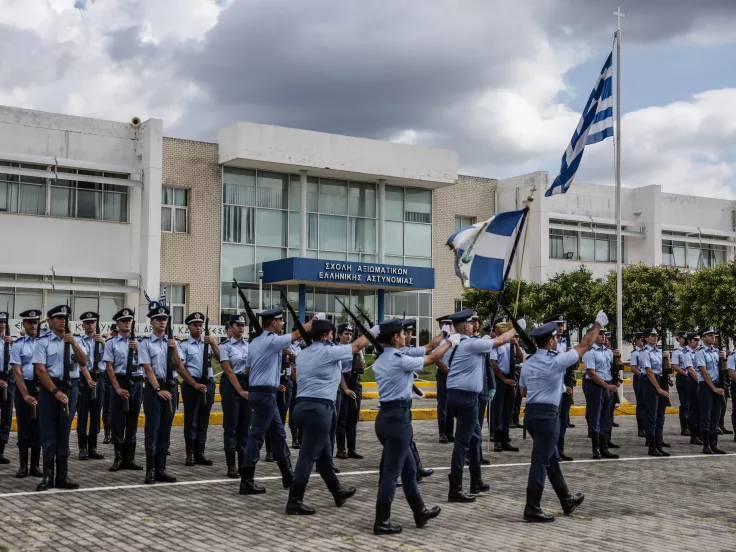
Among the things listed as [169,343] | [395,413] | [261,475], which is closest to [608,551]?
[395,413]

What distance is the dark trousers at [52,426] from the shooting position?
10164 mm

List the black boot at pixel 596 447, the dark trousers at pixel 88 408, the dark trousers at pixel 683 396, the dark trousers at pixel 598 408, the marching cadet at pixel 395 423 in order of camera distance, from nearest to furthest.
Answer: the marching cadet at pixel 395 423 → the dark trousers at pixel 88 408 → the black boot at pixel 596 447 → the dark trousers at pixel 598 408 → the dark trousers at pixel 683 396

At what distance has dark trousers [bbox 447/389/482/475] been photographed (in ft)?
32.8

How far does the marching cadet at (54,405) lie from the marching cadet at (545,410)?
4940 mm

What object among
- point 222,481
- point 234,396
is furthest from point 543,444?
point 234,396

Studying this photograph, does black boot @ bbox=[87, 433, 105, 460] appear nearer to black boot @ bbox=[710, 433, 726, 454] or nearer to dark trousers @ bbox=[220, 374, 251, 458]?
dark trousers @ bbox=[220, 374, 251, 458]

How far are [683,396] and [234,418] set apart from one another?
9334mm

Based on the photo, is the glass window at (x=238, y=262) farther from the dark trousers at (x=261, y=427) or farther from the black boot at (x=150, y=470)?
the dark trousers at (x=261, y=427)

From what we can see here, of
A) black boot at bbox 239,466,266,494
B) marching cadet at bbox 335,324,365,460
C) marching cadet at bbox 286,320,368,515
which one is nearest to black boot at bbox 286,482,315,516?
marching cadet at bbox 286,320,368,515

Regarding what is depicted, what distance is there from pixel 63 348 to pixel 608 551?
6245 mm

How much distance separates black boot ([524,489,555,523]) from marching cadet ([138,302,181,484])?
4.28m

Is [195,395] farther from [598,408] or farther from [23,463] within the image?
[598,408]

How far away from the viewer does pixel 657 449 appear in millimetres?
14742

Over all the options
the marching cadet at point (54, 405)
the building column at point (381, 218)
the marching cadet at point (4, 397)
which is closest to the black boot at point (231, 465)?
the marching cadet at point (54, 405)
